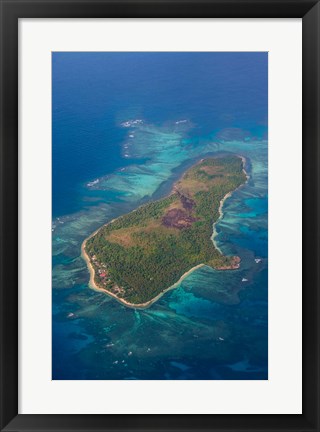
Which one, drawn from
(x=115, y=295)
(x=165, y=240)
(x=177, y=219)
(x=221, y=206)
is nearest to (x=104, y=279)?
(x=115, y=295)

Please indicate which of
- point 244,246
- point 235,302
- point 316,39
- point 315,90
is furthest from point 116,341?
point 316,39

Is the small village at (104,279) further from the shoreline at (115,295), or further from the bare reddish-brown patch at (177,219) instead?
the bare reddish-brown patch at (177,219)

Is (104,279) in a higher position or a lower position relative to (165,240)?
lower

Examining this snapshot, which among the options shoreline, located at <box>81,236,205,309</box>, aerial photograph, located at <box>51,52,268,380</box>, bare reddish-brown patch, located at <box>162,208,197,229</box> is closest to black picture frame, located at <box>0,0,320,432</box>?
aerial photograph, located at <box>51,52,268,380</box>

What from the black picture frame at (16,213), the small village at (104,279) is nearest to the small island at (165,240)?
the small village at (104,279)

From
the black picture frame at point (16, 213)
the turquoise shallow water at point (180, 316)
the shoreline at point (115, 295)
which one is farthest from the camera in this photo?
the shoreline at point (115, 295)

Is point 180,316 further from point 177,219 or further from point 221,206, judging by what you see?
point 221,206

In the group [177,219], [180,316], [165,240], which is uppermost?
[177,219]
